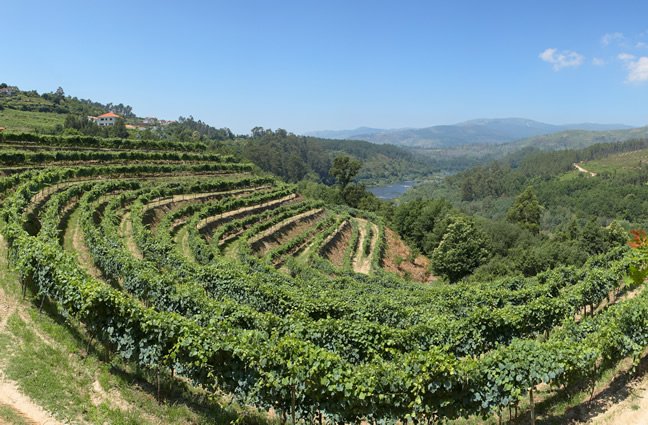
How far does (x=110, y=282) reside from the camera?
931 inches

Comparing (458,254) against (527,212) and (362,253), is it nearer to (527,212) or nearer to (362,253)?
(362,253)

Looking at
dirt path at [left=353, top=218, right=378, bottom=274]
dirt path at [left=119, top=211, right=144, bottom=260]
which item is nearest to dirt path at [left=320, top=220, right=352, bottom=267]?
dirt path at [left=353, top=218, right=378, bottom=274]

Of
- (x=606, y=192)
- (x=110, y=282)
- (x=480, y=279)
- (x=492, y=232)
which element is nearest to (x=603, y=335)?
(x=110, y=282)

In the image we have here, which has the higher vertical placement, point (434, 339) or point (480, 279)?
point (434, 339)

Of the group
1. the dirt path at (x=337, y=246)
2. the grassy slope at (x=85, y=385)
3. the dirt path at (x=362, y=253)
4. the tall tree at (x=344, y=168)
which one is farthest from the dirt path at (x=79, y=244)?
the tall tree at (x=344, y=168)

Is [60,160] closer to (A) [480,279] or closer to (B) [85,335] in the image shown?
(B) [85,335]

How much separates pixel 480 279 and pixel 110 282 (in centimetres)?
4022

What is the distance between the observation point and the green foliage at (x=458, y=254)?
2202 inches

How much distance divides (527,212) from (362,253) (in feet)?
214

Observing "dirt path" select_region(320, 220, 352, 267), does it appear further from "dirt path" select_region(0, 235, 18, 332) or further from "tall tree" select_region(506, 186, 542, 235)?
"tall tree" select_region(506, 186, 542, 235)

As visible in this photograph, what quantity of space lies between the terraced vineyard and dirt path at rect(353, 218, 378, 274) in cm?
845

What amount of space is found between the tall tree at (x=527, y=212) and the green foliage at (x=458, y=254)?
49.9 m

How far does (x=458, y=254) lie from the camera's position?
55906mm

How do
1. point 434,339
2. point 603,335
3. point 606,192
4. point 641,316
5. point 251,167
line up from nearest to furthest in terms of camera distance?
point 603,335, point 641,316, point 434,339, point 251,167, point 606,192
